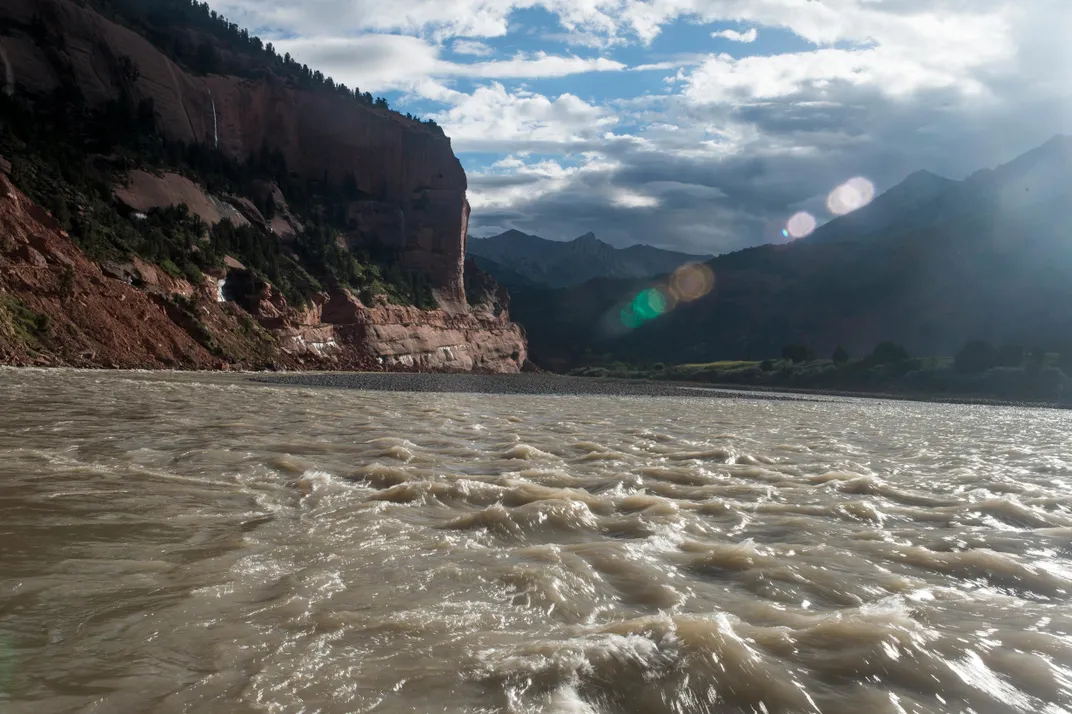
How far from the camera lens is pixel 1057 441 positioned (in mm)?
21156

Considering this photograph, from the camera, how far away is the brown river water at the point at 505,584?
11.9 ft

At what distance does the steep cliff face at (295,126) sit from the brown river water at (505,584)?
238 feet

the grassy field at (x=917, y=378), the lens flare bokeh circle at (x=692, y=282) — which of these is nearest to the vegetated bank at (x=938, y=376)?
the grassy field at (x=917, y=378)

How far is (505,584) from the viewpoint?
524 centimetres

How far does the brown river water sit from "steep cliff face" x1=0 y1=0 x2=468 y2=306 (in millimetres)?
72630

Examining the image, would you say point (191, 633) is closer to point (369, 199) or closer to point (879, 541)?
point (879, 541)

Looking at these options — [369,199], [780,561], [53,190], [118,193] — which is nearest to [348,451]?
[780,561]

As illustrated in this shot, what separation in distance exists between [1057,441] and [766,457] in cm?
1360

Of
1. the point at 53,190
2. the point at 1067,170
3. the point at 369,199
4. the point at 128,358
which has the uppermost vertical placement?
the point at 1067,170

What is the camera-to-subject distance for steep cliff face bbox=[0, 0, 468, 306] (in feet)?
218

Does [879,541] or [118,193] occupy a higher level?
[118,193]

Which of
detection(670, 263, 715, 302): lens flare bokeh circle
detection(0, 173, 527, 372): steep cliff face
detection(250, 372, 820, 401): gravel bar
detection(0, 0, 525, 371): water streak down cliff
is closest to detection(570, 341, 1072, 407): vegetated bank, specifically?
detection(250, 372, 820, 401): gravel bar

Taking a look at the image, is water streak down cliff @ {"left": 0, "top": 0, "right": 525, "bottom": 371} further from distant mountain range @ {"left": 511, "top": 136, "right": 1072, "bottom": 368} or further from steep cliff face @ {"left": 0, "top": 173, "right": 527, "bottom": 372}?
distant mountain range @ {"left": 511, "top": 136, "right": 1072, "bottom": 368}

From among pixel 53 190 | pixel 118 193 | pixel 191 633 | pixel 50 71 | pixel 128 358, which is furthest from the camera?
pixel 50 71
